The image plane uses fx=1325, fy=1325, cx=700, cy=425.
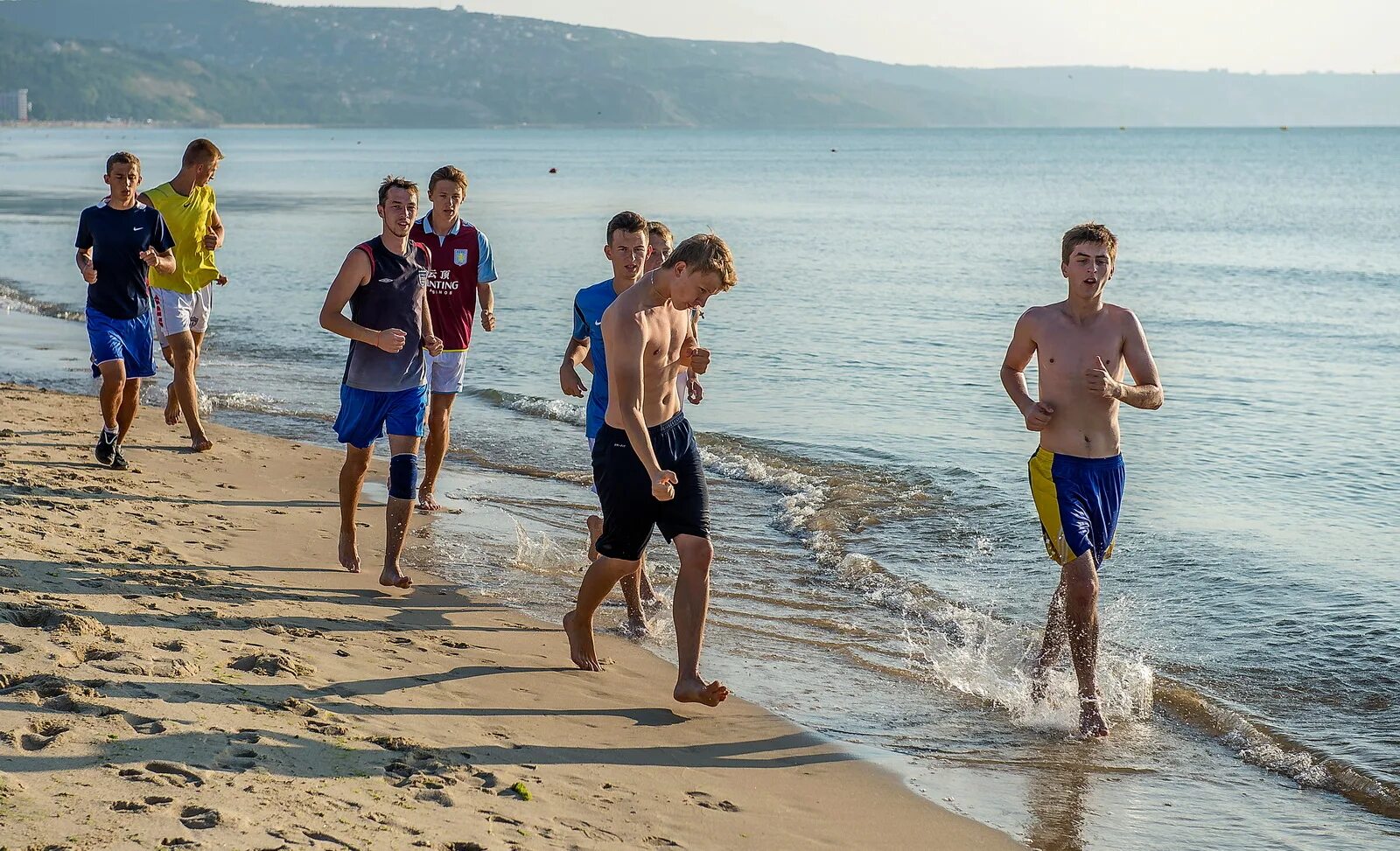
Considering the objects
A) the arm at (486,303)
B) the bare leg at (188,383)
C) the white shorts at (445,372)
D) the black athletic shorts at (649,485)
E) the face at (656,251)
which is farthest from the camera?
the bare leg at (188,383)

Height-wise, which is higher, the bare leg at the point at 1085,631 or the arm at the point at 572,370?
the arm at the point at 572,370

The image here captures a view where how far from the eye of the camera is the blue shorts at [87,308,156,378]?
27.3 feet

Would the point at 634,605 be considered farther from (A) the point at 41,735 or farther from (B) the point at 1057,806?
(A) the point at 41,735

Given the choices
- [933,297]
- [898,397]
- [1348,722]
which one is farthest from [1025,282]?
[1348,722]

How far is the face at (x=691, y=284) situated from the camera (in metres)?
4.83

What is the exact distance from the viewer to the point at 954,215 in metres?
48.8

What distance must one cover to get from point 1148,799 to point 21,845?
3.79 meters

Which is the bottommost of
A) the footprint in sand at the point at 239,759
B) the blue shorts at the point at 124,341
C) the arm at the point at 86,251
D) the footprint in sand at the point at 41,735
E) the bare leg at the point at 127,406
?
the footprint in sand at the point at 239,759

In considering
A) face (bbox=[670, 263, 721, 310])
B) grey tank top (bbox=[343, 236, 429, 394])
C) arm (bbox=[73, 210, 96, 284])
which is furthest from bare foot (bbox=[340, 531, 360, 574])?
face (bbox=[670, 263, 721, 310])

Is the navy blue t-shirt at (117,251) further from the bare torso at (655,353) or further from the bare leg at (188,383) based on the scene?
the bare torso at (655,353)

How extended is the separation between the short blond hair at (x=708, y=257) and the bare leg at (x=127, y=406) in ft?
17.0

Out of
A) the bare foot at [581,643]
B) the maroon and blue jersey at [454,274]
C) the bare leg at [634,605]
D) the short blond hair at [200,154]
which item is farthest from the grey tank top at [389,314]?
the short blond hair at [200,154]

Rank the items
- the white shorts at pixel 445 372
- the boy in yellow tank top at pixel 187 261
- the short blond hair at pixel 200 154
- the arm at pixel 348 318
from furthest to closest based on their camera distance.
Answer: the boy in yellow tank top at pixel 187 261, the short blond hair at pixel 200 154, the white shorts at pixel 445 372, the arm at pixel 348 318

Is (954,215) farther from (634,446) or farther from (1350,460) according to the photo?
(634,446)
